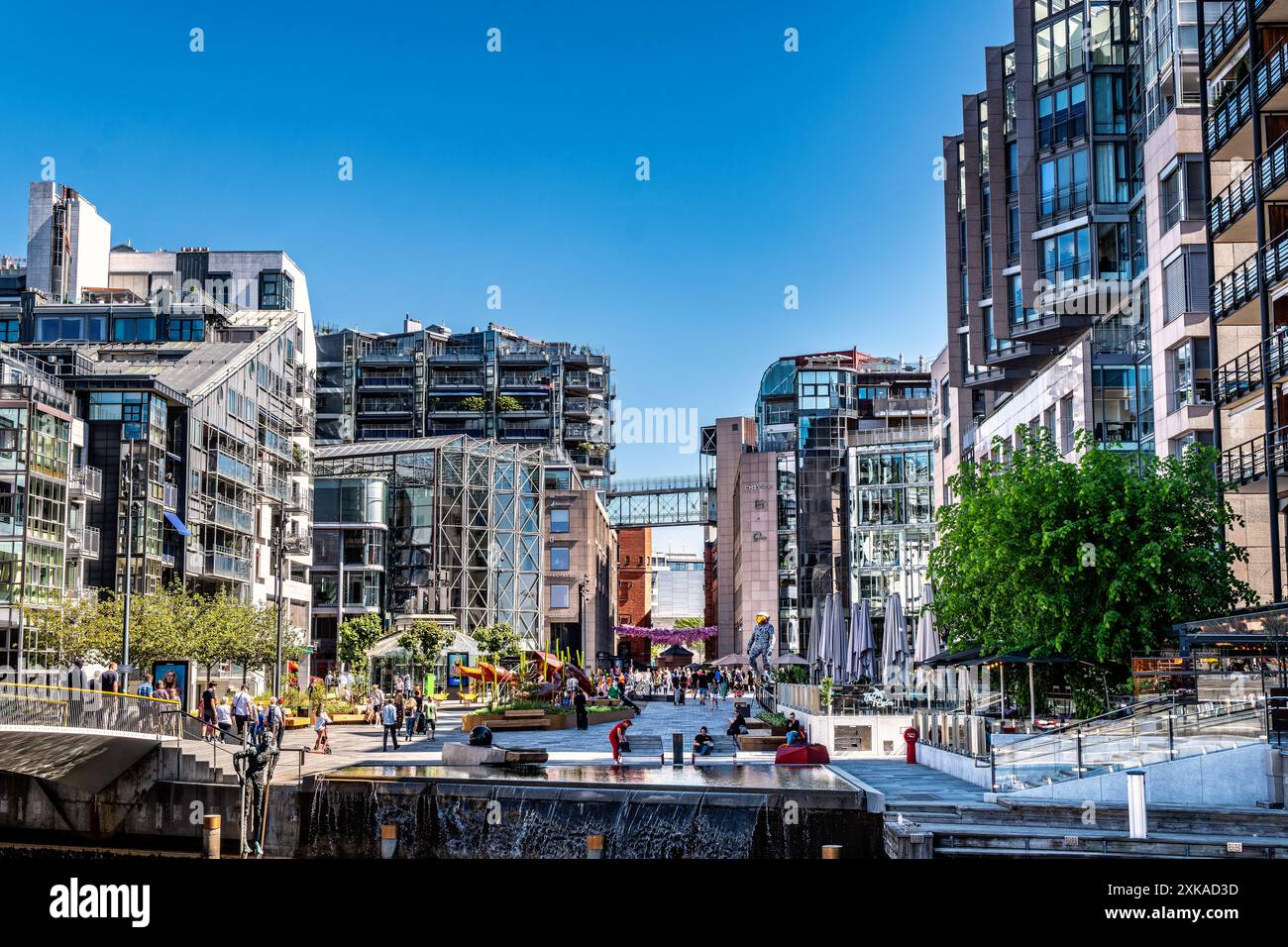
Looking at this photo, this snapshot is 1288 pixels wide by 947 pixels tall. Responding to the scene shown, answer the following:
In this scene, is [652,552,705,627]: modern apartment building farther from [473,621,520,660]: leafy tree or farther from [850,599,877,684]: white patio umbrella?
[850,599,877,684]: white patio umbrella

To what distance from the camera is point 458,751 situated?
97.8 ft

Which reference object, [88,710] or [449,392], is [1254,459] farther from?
[449,392]

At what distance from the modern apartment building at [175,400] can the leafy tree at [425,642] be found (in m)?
7.56

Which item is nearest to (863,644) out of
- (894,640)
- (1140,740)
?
(894,640)

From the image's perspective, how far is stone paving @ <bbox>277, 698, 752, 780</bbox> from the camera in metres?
31.3

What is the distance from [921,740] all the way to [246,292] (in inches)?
3067

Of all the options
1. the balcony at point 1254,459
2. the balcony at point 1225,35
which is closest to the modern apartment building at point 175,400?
the balcony at point 1254,459

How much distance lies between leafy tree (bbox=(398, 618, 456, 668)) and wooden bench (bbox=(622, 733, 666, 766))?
3525 centimetres

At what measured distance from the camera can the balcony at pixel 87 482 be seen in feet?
196

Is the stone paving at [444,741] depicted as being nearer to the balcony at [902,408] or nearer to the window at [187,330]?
the window at [187,330]

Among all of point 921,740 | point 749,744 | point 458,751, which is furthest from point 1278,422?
point 458,751

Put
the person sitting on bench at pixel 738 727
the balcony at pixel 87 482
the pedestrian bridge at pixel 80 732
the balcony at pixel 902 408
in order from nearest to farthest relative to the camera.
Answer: the pedestrian bridge at pixel 80 732
the person sitting on bench at pixel 738 727
the balcony at pixel 87 482
the balcony at pixel 902 408

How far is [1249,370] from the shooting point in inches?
1449

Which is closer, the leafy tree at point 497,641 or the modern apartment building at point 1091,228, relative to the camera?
the modern apartment building at point 1091,228
